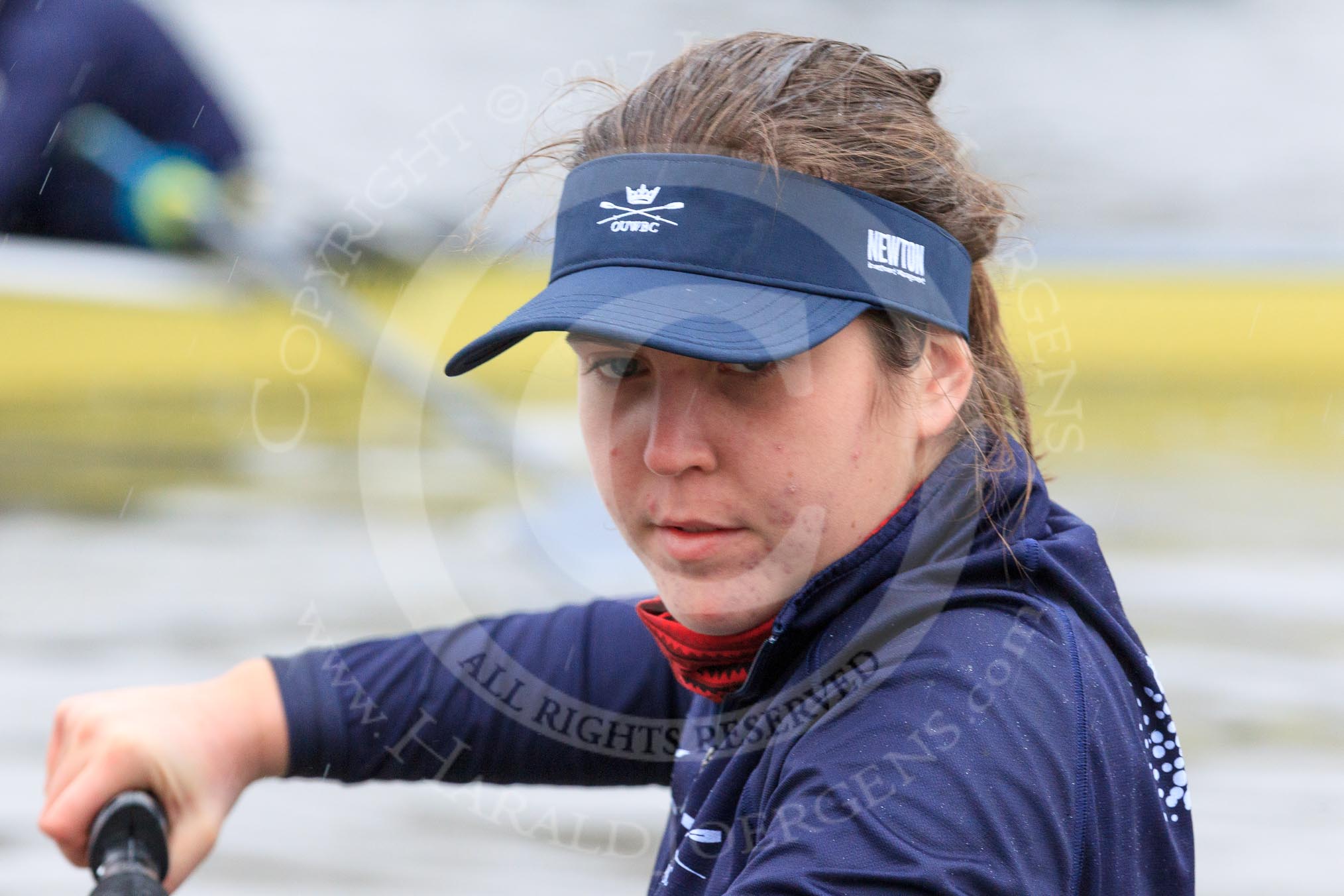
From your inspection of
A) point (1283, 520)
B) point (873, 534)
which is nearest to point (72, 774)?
point (873, 534)

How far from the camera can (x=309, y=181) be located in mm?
5496

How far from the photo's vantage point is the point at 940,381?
0.92 meters

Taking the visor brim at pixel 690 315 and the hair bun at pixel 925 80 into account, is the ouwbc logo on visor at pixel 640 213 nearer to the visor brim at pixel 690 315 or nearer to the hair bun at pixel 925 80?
the visor brim at pixel 690 315

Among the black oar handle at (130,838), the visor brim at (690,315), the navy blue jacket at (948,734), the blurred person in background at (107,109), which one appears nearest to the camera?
the navy blue jacket at (948,734)

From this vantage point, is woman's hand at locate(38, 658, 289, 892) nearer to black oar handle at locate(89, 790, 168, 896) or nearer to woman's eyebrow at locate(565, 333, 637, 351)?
black oar handle at locate(89, 790, 168, 896)

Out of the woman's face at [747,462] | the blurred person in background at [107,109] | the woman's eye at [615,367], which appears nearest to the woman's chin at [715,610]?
the woman's face at [747,462]

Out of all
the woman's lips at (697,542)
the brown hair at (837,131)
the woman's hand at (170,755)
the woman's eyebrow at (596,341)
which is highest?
the brown hair at (837,131)

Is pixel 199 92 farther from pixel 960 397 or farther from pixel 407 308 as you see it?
pixel 960 397

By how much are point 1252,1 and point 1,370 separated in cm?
724

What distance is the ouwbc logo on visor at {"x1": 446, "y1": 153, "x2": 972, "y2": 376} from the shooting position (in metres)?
0.83

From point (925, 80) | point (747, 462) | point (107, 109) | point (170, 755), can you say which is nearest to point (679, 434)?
point (747, 462)

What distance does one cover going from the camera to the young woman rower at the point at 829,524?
723mm

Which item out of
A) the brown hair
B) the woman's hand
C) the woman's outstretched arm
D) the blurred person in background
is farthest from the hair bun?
the blurred person in background

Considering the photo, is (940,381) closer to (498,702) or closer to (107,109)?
(498,702)
